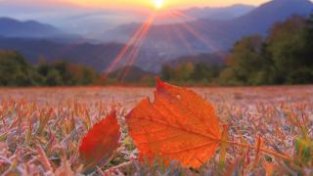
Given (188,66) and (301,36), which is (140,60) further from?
(301,36)

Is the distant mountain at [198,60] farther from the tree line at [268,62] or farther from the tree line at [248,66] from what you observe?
the tree line at [248,66]

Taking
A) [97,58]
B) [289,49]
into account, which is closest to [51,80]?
[289,49]

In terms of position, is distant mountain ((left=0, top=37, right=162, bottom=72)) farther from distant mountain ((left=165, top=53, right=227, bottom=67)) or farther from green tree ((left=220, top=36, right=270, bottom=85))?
green tree ((left=220, top=36, right=270, bottom=85))

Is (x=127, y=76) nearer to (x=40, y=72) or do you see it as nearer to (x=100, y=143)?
(x=40, y=72)

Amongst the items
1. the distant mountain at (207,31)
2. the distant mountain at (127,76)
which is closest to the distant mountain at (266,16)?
the distant mountain at (207,31)

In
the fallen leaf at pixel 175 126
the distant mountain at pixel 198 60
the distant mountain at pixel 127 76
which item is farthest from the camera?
the distant mountain at pixel 198 60
